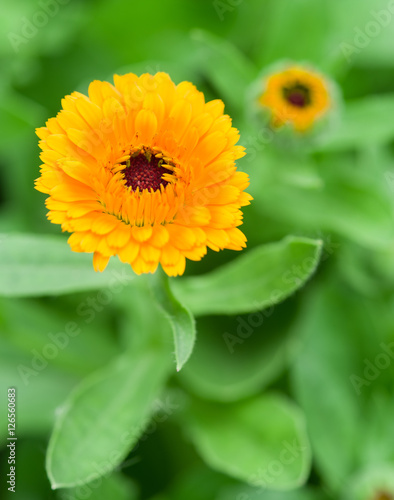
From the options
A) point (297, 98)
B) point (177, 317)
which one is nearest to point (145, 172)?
point (177, 317)

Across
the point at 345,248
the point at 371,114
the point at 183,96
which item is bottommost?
the point at 345,248

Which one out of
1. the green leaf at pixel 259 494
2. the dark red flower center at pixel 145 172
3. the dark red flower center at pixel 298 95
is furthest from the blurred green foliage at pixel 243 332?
the dark red flower center at pixel 145 172

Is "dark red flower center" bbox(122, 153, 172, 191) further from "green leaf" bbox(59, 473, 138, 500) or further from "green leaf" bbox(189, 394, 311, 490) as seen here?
"green leaf" bbox(59, 473, 138, 500)

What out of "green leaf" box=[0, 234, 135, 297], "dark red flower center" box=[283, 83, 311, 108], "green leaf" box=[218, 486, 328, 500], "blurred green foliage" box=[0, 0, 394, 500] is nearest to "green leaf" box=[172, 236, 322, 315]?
"blurred green foliage" box=[0, 0, 394, 500]

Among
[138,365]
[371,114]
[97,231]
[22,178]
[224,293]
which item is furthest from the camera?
[22,178]

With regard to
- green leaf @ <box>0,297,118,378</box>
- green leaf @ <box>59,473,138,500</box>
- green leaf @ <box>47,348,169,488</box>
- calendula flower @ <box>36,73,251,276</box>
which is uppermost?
calendula flower @ <box>36,73,251,276</box>

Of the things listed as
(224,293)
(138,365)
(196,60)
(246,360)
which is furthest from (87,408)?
(196,60)

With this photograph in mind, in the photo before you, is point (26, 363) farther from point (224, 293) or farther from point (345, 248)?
point (345, 248)

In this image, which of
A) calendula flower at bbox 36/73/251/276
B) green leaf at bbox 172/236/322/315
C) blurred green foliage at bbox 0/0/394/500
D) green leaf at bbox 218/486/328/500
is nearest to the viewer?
calendula flower at bbox 36/73/251/276
